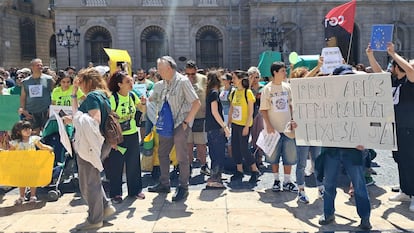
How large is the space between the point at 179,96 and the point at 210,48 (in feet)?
88.9

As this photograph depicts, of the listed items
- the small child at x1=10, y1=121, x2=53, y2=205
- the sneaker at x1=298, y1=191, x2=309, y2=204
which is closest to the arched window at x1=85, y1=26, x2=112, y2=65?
the small child at x1=10, y1=121, x2=53, y2=205

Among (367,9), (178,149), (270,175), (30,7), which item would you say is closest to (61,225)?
(178,149)

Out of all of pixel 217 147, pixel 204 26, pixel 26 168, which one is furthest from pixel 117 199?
pixel 204 26

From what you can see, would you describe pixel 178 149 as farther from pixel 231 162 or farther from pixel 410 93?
pixel 410 93

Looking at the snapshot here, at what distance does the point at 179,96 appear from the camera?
5.87 m

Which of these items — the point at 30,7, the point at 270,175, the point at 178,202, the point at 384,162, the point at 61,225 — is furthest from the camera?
the point at 30,7

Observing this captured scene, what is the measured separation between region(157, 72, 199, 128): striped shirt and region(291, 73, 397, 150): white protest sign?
5.06 ft

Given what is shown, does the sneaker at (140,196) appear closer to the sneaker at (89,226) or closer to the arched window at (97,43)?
the sneaker at (89,226)

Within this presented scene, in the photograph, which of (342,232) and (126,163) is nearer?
(342,232)

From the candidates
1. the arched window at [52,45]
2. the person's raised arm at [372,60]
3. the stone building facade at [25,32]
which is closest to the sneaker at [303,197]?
the person's raised arm at [372,60]

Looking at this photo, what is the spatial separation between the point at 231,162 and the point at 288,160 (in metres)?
1.84

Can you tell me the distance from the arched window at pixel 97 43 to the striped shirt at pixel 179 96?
26.8m

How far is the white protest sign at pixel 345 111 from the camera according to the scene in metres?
4.37

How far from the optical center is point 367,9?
30.6m
